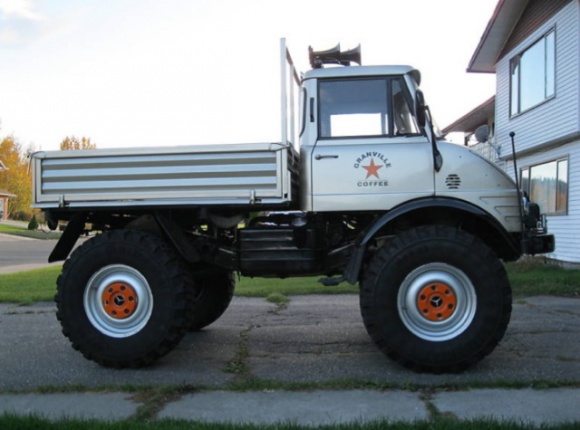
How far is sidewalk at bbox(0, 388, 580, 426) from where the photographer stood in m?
3.85

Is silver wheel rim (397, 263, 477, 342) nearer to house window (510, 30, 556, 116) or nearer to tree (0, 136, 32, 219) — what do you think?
house window (510, 30, 556, 116)

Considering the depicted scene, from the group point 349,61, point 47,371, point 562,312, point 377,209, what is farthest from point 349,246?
point 562,312

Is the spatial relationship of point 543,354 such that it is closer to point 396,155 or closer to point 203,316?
point 396,155

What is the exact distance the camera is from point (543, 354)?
551 centimetres

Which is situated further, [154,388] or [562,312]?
[562,312]

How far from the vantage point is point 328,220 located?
5.65 m

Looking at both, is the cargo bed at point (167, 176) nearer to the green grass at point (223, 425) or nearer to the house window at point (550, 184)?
the green grass at point (223, 425)

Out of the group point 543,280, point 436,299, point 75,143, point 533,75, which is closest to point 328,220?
point 436,299

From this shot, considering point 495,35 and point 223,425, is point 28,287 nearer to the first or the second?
point 223,425

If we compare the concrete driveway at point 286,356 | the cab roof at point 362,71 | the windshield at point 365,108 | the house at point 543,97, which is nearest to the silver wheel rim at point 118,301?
the concrete driveway at point 286,356

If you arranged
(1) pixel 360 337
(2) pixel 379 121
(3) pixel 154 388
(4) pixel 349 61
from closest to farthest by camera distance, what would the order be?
(3) pixel 154 388 < (2) pixel 379 121 < (4) pixel 349 61 < (1) pixel 360 337

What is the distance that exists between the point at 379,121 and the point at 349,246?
3.97 feet

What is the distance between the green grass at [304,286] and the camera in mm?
9766

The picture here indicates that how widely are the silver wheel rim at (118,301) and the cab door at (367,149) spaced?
1.79 meters
